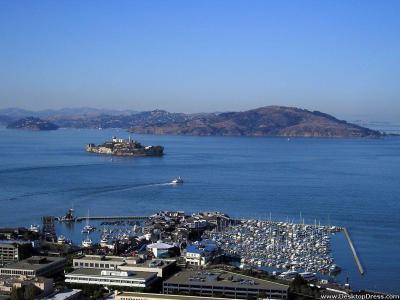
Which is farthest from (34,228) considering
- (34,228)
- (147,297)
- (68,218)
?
(147,297)

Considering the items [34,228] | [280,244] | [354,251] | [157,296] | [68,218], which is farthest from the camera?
[68,218]

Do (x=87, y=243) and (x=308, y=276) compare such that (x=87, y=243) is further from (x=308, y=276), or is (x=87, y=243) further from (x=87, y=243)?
(x=308, y=276)

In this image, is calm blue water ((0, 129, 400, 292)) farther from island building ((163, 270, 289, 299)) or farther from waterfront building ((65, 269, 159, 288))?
waterfront building ((65, 269, 159, 288))

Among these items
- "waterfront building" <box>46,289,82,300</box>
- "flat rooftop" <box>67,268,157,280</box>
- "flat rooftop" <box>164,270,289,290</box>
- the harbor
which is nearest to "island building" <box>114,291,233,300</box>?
"waterfront building" <box>46,289,82,300</box>

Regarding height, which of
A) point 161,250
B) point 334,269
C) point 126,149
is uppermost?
point 126,149

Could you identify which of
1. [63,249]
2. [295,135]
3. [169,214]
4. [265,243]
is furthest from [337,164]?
[295,135]

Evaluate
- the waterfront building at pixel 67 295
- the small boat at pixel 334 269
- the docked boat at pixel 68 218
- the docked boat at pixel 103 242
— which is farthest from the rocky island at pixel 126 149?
the waterfront building at pixel 67 295

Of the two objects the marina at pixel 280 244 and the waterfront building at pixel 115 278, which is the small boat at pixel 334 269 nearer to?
the marina at pixel 280 244
